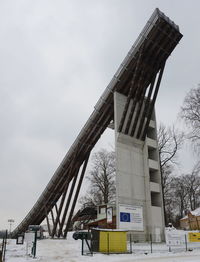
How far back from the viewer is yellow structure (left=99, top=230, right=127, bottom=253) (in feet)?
59.3

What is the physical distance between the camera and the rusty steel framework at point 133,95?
3167 centimetres

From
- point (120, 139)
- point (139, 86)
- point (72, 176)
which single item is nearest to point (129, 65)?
point (139, 86)

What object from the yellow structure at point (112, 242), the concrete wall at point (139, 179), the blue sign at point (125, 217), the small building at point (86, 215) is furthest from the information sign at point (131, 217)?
the small building at point (86, 215)

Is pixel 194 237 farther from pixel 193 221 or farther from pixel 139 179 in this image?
pixel 193 221

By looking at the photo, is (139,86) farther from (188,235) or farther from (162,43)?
(188,235)

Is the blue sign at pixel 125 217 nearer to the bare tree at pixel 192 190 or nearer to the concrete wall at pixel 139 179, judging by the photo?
the concrete wall at pixel 139 179

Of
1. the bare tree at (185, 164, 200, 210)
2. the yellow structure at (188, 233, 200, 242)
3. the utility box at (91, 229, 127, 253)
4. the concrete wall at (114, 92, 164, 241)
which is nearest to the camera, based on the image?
the utility box at (91, 229, 127, 253)

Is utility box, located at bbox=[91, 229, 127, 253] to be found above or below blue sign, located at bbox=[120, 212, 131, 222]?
below

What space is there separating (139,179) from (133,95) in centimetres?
1056

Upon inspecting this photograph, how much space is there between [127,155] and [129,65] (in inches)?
436

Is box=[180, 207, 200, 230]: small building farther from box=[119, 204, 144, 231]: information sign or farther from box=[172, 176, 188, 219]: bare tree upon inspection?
box=[119, 204, 144, 231]: information sign

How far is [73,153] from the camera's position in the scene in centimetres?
3878

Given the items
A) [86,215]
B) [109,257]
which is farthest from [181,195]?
[109,257]

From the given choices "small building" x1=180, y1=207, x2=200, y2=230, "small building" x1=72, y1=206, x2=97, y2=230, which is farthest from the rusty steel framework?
"small building" x1=180, y1=207, x2=200, y2=230
